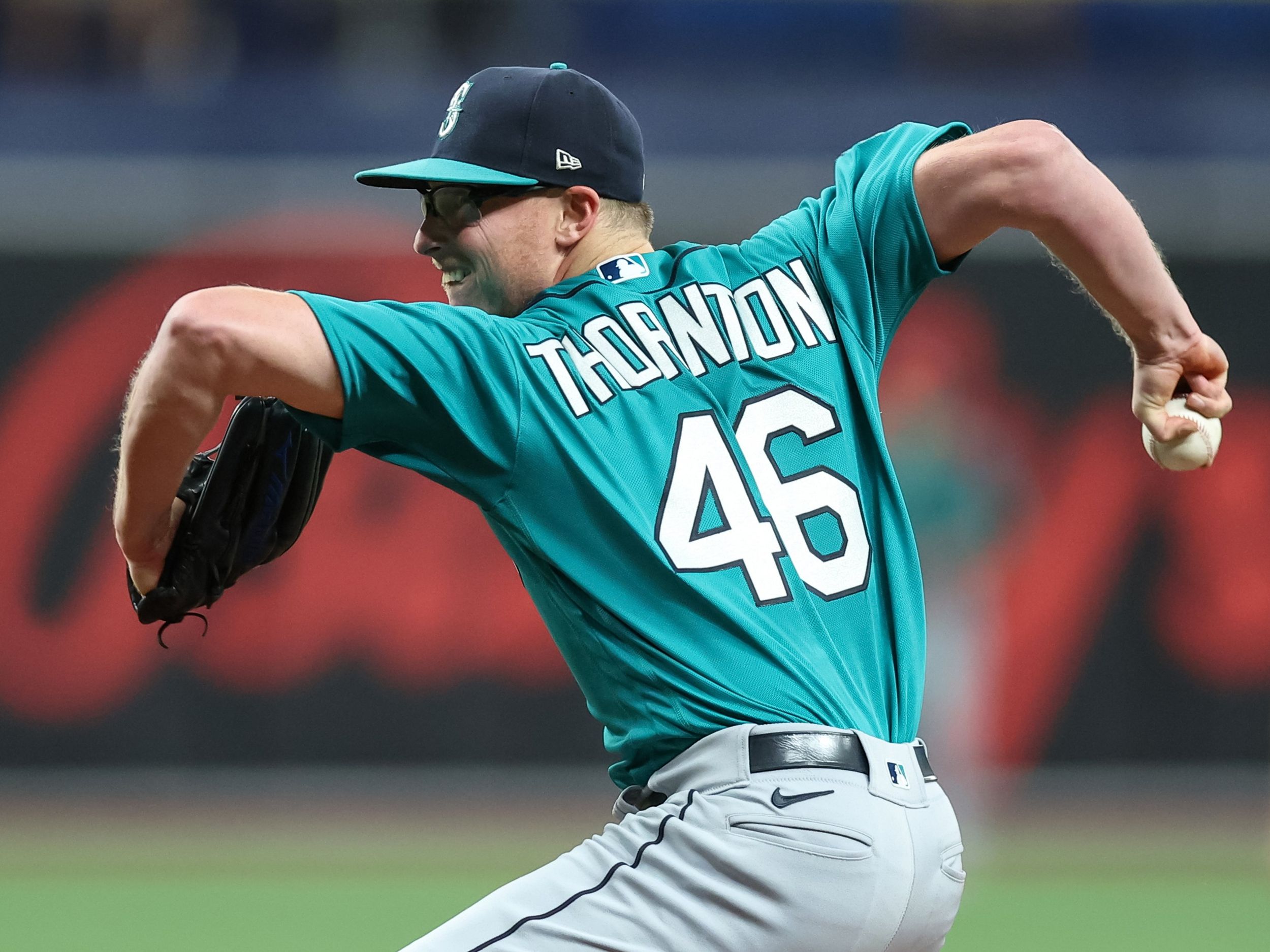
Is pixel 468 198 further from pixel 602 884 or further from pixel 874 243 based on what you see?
pixel 602 884

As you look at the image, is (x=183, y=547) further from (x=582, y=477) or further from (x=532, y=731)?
(x=532, y=731)

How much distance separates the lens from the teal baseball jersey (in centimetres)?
217

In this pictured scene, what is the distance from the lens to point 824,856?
206 cm

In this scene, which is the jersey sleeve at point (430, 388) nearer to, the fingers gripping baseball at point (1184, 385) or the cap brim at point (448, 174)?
the cap brim at point (448, 174)

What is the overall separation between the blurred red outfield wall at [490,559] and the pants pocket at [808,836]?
6185mm

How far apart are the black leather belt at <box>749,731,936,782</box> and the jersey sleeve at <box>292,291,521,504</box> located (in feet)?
1.68

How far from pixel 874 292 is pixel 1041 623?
20.7ft

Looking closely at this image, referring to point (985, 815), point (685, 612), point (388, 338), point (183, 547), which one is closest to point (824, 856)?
point (685, 612)

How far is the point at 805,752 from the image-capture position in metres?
2.12

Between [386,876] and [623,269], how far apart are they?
16.3 feet

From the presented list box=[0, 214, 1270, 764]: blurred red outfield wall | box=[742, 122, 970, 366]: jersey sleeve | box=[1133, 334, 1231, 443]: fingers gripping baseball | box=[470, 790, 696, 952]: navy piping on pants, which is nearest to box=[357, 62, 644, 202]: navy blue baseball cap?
Answer: box=[742, 122, 970, 366]: jersey sleeve

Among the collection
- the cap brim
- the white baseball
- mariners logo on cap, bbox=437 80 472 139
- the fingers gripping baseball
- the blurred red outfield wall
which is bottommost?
the blurred red outfield wall

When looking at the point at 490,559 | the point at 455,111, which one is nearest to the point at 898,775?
the point at 455,111

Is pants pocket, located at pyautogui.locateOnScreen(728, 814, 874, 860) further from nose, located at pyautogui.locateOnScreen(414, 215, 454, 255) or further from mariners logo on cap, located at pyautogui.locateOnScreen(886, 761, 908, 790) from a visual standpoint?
nose, located at pyautogui.locateOnScreen(414, 215, 454, 255)
